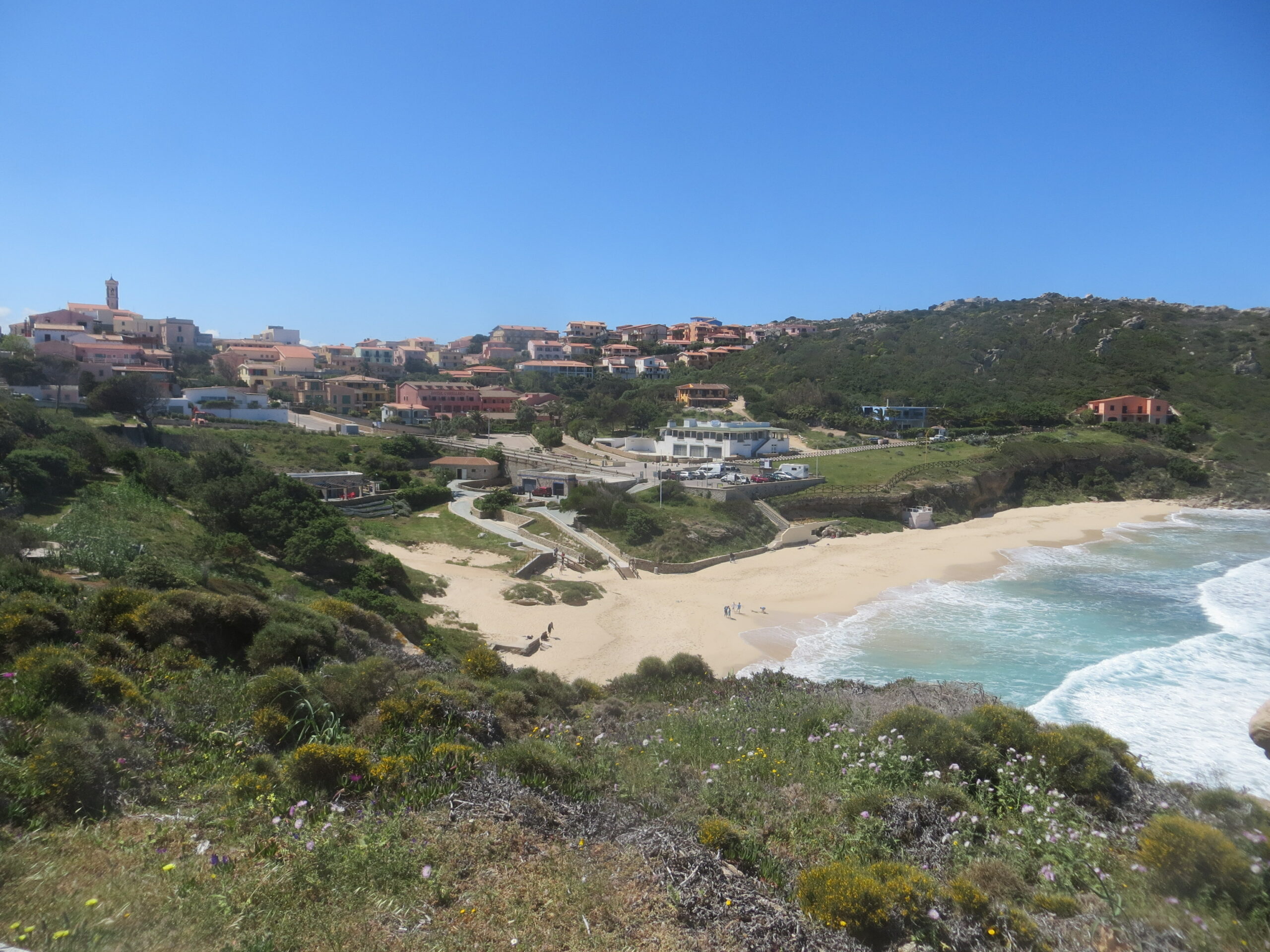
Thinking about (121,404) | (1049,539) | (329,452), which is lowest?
(1049,539)

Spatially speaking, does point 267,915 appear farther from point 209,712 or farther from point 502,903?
point 209,712

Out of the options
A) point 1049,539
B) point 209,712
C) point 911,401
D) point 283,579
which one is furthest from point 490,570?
point 911,401

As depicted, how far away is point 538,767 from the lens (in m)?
6.42

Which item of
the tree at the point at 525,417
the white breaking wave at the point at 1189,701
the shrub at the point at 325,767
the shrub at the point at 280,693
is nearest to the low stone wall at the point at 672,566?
the white breaking wave at the point at 1189,701

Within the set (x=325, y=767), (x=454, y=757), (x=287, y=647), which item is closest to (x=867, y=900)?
(x=454, y=757)

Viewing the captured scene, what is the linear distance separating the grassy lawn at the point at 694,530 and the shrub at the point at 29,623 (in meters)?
23.0

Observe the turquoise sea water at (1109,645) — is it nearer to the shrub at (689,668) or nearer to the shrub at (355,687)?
the shrub at (689,668)

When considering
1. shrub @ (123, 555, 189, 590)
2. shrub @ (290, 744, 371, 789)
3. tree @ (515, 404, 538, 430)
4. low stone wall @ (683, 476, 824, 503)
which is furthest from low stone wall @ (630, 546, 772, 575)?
tree @ (515, 404, 538, 430)

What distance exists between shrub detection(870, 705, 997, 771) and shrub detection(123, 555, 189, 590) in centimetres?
1199

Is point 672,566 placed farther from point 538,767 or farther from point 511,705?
point 538,767

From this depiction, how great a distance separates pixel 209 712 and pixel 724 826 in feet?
17.1

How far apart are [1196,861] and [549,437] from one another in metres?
48.2

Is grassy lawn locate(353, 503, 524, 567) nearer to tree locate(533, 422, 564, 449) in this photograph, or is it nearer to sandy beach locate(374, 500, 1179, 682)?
sandy beach locate(374, 500, 1179, 682)

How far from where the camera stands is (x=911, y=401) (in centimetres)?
6881
